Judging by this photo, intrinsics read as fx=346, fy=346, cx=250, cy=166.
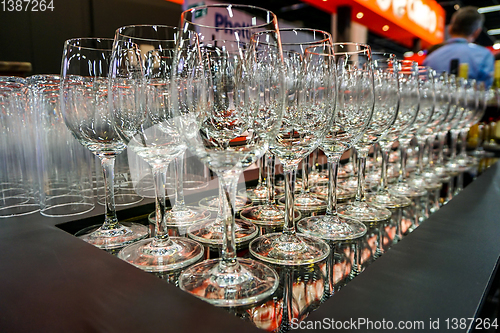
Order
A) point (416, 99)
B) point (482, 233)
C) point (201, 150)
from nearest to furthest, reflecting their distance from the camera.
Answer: point (201, 150) < point (482, 233) < point (416, 99)

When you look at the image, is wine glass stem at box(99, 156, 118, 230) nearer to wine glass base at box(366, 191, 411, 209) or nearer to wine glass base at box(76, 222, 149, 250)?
wine glass base at box(76, 222, 149, 250)

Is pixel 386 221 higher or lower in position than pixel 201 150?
lower

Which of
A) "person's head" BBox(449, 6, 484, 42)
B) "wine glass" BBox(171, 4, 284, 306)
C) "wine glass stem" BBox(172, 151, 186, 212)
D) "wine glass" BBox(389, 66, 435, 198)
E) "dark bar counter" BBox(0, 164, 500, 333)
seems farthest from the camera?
"person's head" BBox(449, 6, 484, 42)

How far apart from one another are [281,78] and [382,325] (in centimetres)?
34

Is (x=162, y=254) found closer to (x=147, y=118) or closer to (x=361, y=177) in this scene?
(x=147, y=118)

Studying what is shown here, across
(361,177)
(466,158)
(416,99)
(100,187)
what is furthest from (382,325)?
(466,158)

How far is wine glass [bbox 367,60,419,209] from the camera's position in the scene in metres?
0.99

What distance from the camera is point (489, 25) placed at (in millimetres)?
10430

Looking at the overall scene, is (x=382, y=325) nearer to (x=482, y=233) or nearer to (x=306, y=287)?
(x=306, y=287)

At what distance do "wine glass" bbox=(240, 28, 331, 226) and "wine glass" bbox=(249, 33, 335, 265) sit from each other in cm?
2

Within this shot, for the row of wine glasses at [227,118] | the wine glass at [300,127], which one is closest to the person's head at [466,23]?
the row of wine glasses at [227,118]

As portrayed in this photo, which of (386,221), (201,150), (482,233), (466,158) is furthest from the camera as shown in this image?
(466,158)

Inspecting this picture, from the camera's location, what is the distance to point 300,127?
1.96 feet

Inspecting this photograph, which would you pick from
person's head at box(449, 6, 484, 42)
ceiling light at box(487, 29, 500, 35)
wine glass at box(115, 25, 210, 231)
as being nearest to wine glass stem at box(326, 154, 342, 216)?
wine glass at box(115, 25, 210, 231)
